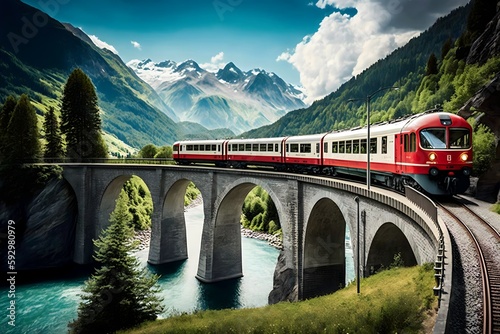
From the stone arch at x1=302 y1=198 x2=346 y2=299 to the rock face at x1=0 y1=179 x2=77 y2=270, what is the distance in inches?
1428

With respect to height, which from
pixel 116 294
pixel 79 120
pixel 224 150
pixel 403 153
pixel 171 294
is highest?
pixel 79 120

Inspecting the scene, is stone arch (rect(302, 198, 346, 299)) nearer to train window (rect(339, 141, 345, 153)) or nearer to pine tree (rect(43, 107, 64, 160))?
train window (rect(339, 141, 345, 153))

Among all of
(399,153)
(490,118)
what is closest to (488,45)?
(490,118)

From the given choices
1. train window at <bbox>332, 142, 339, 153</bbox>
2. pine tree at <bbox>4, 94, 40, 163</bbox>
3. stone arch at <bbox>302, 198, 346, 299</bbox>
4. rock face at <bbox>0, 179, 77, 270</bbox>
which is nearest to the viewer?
train window at <bbox>332, 142, 339, 153</bbox>

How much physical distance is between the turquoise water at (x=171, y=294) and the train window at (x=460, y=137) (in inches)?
845

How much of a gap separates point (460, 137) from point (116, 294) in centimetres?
2223

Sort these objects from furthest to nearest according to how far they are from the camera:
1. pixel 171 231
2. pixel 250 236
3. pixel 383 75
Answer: pixel 383 75
pixel 250 236
pixel 171 231

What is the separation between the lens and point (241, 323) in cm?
1588

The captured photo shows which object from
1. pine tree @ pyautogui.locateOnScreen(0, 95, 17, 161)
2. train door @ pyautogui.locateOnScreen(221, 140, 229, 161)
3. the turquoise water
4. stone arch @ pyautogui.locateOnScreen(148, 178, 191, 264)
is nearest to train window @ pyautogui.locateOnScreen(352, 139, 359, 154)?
the turquoise water

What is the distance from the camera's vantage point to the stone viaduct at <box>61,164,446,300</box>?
1833 centimetres

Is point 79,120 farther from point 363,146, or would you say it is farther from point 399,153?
point 399,153

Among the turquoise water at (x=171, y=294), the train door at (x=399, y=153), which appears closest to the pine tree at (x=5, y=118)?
the turquoise water at (x=171, y=294)

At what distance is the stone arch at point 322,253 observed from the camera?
88.6 ft

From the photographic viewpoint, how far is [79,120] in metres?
60.0
